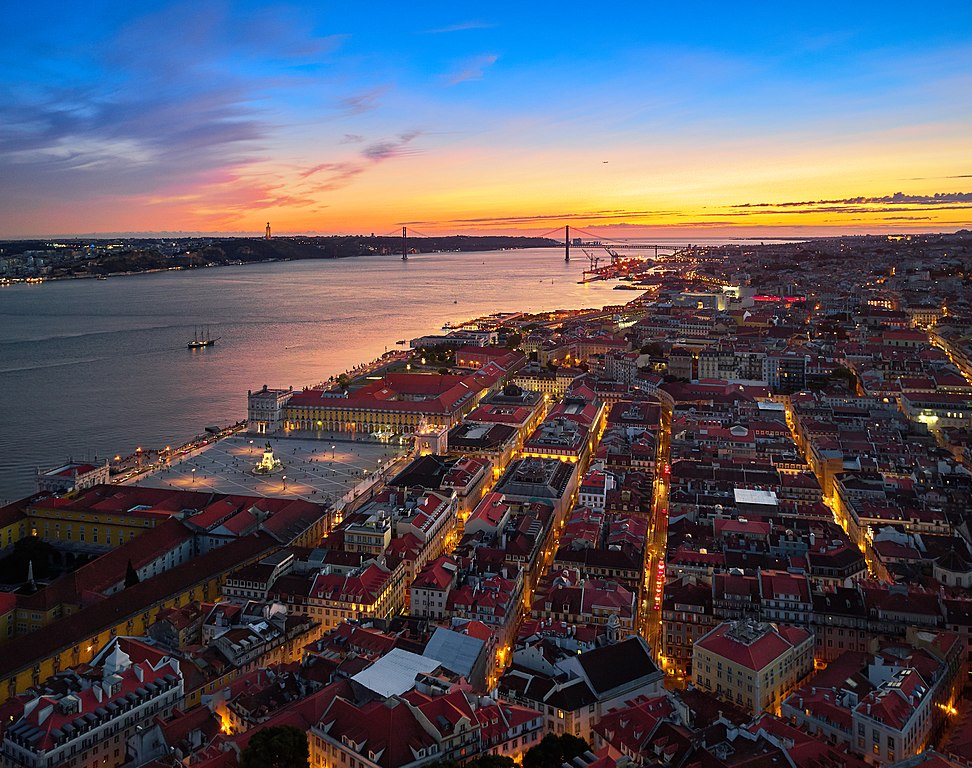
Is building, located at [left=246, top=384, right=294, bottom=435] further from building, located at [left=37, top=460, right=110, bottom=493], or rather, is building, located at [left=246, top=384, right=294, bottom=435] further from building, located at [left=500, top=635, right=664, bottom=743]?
building, located at [left=500, top=635, right=664, bottom=743]

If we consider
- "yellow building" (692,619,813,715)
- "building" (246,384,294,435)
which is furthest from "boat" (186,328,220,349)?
"yellow building" (692,619,813,715)

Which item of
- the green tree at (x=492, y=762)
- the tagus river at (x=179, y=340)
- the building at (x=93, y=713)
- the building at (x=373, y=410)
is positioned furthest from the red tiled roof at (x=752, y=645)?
the tagus river at (x=179, y=340)

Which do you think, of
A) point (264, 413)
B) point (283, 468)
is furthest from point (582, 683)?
point (264, 413)

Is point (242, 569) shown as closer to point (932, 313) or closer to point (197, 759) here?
point (197, 759)

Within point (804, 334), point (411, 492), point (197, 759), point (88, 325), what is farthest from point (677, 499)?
point (88, 325)

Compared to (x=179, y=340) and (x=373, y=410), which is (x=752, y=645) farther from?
(x=179, y=340)

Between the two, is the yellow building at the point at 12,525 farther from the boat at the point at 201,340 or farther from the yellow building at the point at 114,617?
the boat at the point at 201,340
